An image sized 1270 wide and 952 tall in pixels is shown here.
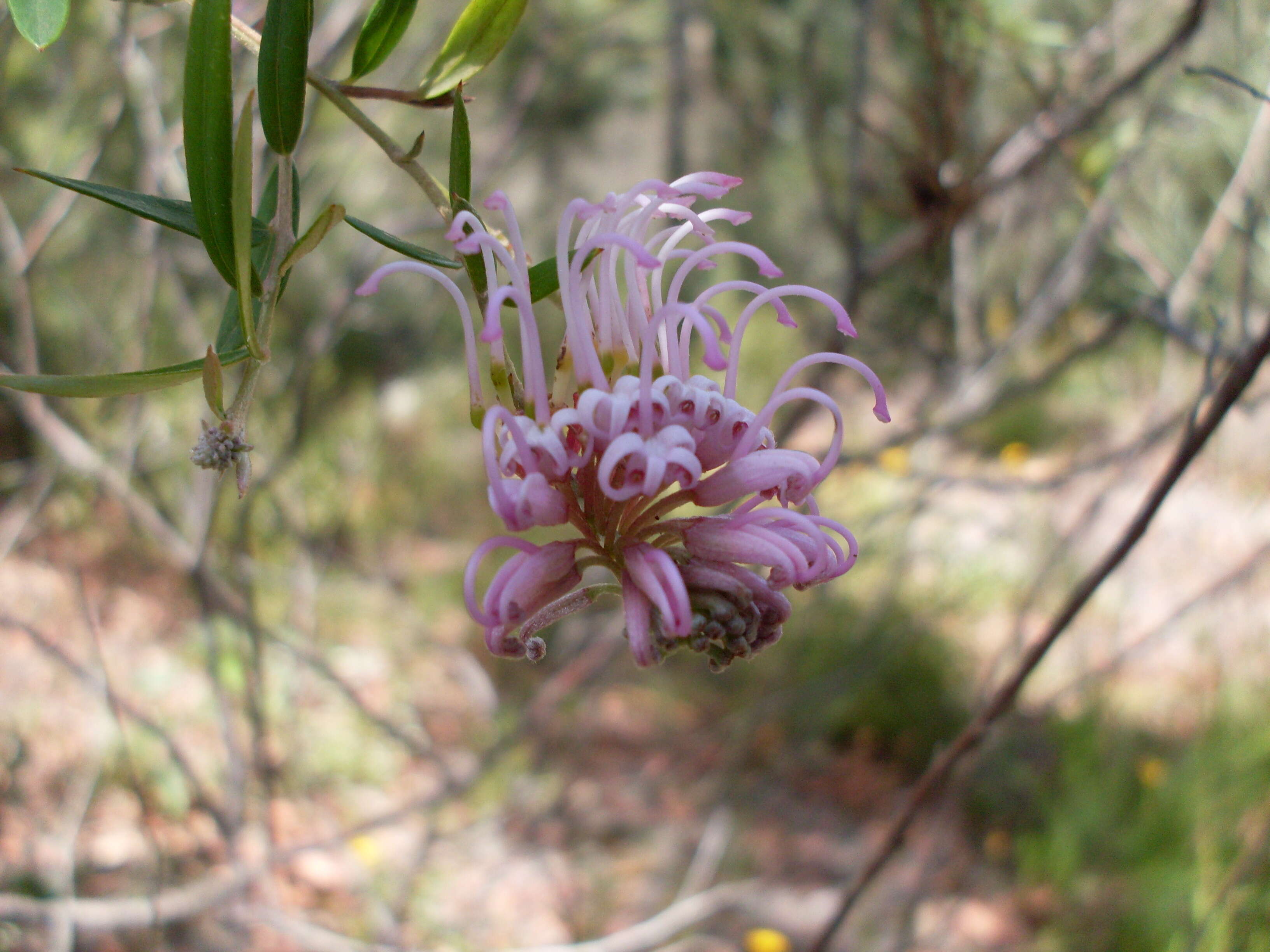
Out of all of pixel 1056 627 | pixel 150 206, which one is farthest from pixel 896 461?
pixel 150 206

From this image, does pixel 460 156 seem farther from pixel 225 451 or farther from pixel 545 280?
pixel 225 451

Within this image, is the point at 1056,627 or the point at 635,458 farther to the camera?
the point at 1056,627

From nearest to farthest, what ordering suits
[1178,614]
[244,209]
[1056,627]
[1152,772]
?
1. [244,209]
2. [1056,627]
3. [1178,614]
4. [1152,772]

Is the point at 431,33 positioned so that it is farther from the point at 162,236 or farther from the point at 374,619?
the point at 374,619

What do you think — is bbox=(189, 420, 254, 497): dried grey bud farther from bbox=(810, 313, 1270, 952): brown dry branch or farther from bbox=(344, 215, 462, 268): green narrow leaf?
bbox=(810, 313, 1270, 952): brown dry branch

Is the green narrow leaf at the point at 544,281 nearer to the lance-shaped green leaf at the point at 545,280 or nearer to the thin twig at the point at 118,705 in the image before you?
the lance-shaped green leaf at the point at 545,280

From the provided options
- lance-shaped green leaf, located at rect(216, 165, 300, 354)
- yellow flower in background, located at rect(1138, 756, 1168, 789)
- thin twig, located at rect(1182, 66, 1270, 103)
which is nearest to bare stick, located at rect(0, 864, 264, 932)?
lance-shaped green leaf, located at rect(216, 165, 300, 354)

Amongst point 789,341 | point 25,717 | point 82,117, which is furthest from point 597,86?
point 25,717
